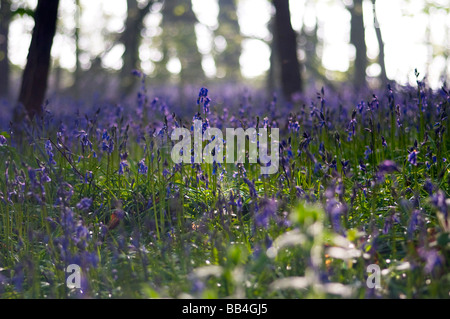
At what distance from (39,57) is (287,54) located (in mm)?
4464

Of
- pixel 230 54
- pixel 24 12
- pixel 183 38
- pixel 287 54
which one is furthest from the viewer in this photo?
pixel 230 54

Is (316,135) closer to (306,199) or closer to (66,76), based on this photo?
Answer: (306,199)

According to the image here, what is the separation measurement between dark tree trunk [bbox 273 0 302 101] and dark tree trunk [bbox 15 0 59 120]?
413 centimetres

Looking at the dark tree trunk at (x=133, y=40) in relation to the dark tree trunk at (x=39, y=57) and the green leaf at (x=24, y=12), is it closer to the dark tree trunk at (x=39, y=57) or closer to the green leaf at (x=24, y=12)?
the green leaf at (x=24, y=12)

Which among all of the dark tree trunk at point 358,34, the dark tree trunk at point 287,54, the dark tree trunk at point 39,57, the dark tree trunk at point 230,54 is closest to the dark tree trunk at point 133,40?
the dark tree trunk at point 287,54

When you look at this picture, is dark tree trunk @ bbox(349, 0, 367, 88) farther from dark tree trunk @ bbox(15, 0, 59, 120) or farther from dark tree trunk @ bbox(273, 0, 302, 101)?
dark tree trunk @ bbox(15, 0, 59, 120)

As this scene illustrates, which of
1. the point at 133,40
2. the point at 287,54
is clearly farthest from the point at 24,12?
the point at 133,40

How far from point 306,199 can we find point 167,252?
2.95 feet

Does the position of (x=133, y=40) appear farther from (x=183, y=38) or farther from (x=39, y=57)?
(x=183, y=38)

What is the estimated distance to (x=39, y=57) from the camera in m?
6.08

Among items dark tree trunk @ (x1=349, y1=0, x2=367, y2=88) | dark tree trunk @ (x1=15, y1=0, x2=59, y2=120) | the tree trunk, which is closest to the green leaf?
dark tree trunk @ (x1=15, y1=0, x2=59, y2=120)

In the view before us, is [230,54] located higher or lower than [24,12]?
higher

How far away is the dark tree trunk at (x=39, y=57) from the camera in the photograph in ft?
19.6

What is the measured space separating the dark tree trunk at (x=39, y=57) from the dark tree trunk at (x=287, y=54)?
4.13 metres
